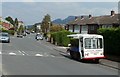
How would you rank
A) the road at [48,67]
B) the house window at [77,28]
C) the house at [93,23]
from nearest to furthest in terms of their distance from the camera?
the road at [48,67], the house at [93,23], the house window at [77,28]

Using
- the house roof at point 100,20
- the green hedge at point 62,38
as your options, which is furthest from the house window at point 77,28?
the green hedge at point 62,38

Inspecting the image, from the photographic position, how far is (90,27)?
92.5 meters

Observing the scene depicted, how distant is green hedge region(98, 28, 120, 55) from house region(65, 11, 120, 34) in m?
43.9

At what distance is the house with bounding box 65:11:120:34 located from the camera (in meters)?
81.7

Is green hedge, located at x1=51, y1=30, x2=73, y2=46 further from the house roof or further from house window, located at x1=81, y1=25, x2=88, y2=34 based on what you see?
house window, located at x1=81, y1=25, x2=88, y2=34

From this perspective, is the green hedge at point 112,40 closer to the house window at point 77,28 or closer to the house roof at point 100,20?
the house roof at point 100,20

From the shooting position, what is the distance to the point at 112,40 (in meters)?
30.2

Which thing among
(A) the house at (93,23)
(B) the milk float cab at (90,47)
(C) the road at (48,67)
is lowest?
(C) the road at (48,67)

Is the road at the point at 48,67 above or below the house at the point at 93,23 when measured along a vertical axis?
below

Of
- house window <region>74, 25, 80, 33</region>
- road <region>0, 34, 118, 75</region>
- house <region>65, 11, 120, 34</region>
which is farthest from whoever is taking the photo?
house window <region>74, 25, 80, 33</region>

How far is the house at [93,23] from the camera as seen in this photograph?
81.7 meters

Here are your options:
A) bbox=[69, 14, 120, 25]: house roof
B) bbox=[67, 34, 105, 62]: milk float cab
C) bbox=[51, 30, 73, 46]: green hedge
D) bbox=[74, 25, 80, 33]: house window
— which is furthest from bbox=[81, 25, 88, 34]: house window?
bbox=[67, 34, 105, 62]: milk float cab

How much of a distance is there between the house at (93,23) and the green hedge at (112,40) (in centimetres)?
4389

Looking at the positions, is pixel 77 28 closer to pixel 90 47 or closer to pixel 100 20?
pixel 100 20
